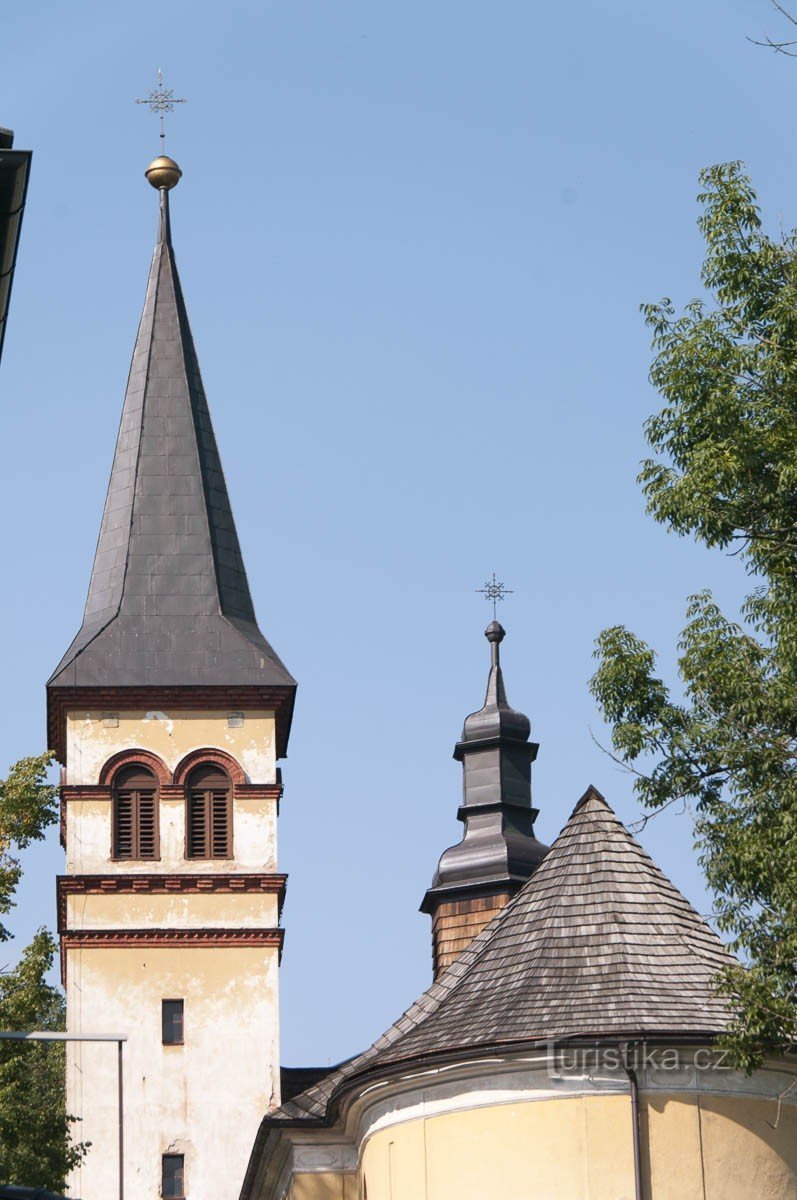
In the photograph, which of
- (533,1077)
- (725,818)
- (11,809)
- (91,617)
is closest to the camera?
(725,818)

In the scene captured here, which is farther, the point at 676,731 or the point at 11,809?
the point at 11,809

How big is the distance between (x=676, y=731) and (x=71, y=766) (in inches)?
928

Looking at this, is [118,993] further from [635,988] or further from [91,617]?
[635,988]

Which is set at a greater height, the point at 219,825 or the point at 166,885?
the point at 219,825

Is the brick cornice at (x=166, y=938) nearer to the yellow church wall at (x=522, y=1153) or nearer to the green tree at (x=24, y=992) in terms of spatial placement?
the green tree at (x=24, y=992)

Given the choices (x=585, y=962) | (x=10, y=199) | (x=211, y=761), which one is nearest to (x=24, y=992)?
(x=585, y=962)

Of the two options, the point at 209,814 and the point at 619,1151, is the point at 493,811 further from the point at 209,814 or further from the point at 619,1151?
the point at 619,1151

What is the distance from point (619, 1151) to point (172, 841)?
18.3 meters

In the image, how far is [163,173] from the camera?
181ft

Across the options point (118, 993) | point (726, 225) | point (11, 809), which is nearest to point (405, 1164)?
point (11, 809)

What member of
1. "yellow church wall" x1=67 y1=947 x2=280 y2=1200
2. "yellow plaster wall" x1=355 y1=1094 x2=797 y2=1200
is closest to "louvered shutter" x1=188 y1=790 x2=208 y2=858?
"yellow church wall" x1=67 y1=947 x2=280 y2=1200

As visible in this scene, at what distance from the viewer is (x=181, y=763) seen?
4841 centimetres

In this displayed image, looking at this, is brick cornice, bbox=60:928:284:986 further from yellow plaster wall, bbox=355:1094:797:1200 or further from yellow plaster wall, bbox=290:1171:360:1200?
yellow plaster wall, bbox=355:1094:797:1200

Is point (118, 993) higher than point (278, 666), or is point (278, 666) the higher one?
point (278, 666)
